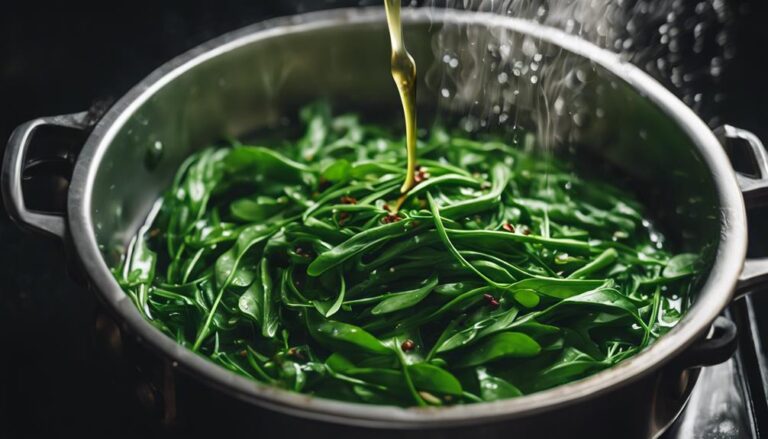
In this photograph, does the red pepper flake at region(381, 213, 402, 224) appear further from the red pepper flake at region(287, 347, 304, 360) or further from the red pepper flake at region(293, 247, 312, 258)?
the red pepper flake at region(287, 347, 304, 360)

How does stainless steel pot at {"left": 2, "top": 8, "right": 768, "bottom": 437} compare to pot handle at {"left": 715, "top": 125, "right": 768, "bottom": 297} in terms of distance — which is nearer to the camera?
stainless steel pot at {"left": 2, "top": 8, "right": 768, "bottom": 437}

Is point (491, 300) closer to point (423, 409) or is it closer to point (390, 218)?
point (390, 218)

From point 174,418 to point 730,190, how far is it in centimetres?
95

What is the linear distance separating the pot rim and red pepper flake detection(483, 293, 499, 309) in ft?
0.84

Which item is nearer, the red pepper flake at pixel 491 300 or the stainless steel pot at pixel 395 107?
the stainless steel pot at pixel 395 107

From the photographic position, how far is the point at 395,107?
6.20 feet

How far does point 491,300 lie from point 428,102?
74 cm

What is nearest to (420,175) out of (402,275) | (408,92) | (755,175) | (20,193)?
(408,92)

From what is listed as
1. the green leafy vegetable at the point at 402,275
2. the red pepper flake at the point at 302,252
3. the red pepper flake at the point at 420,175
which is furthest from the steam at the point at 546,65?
the red pepper flake at the point at 302,252

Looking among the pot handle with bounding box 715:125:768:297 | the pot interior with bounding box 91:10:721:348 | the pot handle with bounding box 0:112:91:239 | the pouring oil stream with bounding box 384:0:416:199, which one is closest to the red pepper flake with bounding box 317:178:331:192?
the pouring oil stream with bounding box 384:0:416:199

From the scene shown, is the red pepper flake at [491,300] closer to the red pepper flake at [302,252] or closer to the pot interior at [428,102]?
the red pepper flake at [302,252]

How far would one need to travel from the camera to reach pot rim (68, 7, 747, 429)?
94 centimetres

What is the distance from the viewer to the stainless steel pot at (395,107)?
3.20 feet

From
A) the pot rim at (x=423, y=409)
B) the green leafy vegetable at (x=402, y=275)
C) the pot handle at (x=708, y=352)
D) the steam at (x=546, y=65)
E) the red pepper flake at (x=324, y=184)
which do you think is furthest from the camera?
the steam at (x=546, y=65)
